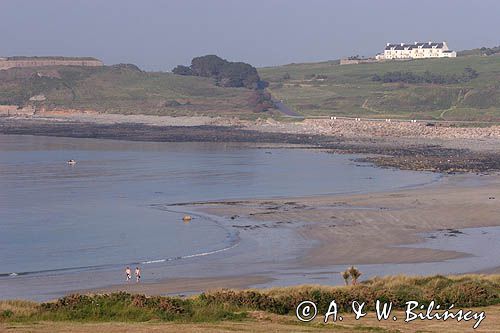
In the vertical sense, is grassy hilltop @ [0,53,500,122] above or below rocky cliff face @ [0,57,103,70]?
below

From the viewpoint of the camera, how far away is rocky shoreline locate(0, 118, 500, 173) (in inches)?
2534

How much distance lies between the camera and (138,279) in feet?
92.8

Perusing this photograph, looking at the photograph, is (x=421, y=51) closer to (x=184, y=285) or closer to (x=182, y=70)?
(x=182, y=70)

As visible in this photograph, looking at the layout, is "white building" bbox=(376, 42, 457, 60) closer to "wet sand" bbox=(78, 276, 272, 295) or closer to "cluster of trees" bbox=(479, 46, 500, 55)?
"cluster of trees" bbox=(479, 46, 500, 55)

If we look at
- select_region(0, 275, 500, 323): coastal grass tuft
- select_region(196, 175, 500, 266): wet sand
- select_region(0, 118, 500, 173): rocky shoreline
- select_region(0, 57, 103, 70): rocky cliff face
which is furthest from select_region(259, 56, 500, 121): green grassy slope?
select_region(0, 275, 500, 323): coastal grass tuft

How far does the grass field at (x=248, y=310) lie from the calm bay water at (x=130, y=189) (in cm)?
1103

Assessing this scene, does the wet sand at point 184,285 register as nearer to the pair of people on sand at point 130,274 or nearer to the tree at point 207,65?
the pair of people on sand at point 130,274

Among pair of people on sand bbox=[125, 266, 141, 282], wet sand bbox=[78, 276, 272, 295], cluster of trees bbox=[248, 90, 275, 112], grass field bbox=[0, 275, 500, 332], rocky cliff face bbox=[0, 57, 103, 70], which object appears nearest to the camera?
grass field bbox=[0, 275, 500, 332]

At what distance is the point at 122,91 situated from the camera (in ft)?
516

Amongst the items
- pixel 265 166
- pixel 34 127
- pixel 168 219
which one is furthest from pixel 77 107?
pixel 168 219

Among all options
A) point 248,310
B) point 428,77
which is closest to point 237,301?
point 248,310

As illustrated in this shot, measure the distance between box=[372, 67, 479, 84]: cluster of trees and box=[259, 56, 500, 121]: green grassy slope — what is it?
1.60 meters

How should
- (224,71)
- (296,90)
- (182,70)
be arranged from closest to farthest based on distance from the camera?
(296,90) < (224,71) < (182,70)

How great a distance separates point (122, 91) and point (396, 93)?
1808 inches
